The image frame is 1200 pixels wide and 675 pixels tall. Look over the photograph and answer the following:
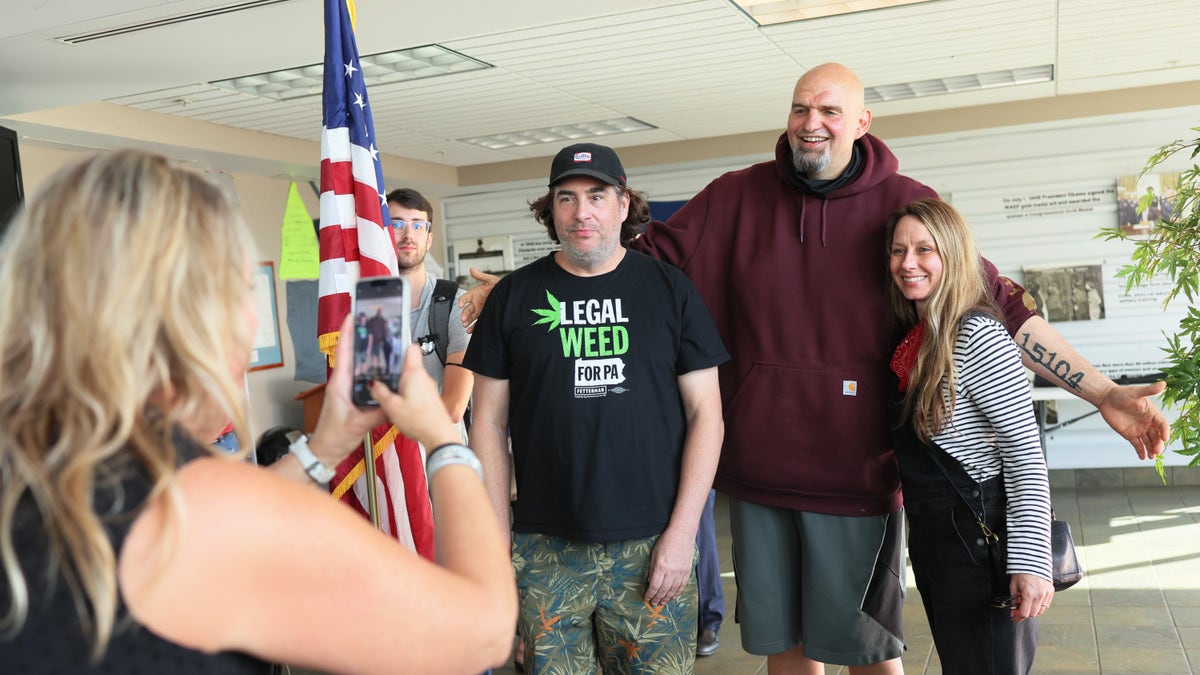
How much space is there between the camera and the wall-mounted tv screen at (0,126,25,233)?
487cm

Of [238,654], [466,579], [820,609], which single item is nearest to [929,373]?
[820,609]

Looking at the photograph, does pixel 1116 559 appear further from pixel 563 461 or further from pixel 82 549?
pixel 82 549

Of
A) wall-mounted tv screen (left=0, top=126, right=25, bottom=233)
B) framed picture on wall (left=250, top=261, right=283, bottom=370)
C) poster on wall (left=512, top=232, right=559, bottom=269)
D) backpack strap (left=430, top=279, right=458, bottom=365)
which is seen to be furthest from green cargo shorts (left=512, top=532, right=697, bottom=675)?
poster on wall (left=512, top=232, right=559, bottom=269)

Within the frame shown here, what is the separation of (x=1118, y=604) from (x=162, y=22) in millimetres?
5768

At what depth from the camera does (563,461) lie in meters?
2.86

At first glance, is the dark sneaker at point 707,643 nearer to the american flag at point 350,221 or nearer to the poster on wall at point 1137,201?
the american flag at point 350,221

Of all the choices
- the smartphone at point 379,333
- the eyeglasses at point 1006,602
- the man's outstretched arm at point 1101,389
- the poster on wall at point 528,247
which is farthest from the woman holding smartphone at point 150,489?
the poster on wall at point 528,247

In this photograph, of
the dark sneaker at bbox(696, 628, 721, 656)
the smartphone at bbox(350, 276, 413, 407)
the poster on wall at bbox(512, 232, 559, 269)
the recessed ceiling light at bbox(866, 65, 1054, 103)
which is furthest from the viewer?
the poster on wall at bbox(512, 232, 559, 269)

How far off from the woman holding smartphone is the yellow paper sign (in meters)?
8.25

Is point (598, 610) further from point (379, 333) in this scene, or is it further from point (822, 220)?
point (379, 333)

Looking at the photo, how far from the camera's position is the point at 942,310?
291 centimetres

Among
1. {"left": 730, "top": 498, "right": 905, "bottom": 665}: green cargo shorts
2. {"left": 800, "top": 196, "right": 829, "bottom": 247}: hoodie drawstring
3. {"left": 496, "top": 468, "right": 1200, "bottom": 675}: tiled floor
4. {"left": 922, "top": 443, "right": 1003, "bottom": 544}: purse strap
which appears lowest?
{"left": 496, "top": 468, "right": 1200, "bottom": 675}: tiled floor

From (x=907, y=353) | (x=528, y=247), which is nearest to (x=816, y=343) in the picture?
(x=907, y=353)

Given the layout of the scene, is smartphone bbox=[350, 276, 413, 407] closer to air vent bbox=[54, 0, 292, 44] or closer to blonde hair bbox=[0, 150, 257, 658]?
blonde hair bbox=[0, 150, 257, 658]
